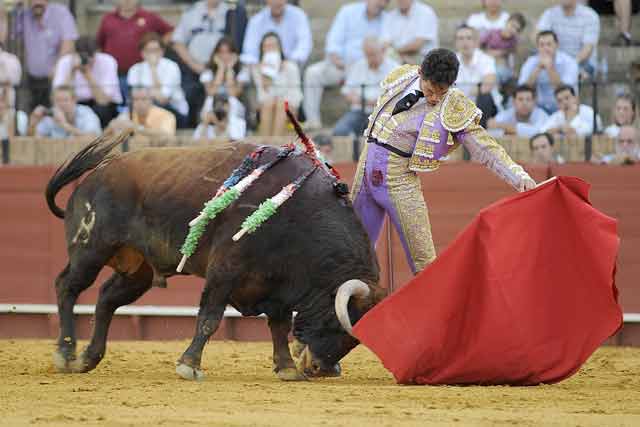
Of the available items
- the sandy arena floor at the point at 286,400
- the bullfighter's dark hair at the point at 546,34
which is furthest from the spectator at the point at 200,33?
the sandy arena floor at the point at 286,400

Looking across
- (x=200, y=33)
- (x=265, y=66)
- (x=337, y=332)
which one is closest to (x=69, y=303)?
(x=337, y=332)

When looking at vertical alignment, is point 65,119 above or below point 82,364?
above

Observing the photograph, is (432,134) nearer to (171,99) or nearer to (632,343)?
(632,343)

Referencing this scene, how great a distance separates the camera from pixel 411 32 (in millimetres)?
10992

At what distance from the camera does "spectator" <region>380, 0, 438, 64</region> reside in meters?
11.0

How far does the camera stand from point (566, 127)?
9.77m

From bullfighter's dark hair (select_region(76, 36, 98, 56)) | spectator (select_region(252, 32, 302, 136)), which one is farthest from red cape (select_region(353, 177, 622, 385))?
bullfighter's dark hair (select_region(76, 36, 98, 56))

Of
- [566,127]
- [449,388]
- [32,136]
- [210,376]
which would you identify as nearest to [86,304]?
[32,136]

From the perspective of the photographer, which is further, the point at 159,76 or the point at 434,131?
the point at 159,76

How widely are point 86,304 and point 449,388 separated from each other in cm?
428

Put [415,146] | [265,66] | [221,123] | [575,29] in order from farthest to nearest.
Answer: [265,66] < [575,29] < [221,123] < [415,146]

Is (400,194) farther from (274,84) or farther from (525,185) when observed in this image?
(274,84)

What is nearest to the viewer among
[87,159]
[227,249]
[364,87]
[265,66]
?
[227,249]

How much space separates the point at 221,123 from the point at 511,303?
4.69 metres
